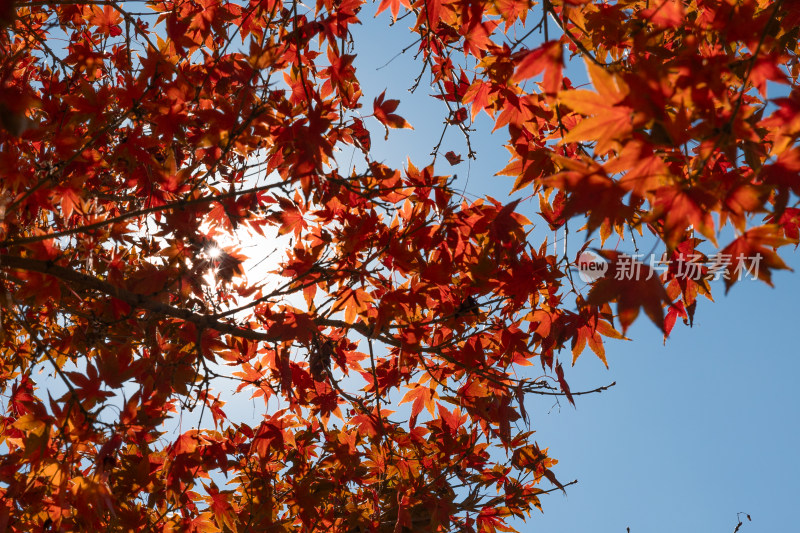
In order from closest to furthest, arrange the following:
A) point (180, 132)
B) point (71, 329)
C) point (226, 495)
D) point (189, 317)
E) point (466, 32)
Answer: point (189, 317) < point (180, 132) < point (466, 32) < point (226, 495) < point (71, 329)

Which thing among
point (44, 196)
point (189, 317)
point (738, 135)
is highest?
point (44, 196)

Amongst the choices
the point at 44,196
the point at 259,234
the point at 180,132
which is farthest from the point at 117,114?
the point at 259,234

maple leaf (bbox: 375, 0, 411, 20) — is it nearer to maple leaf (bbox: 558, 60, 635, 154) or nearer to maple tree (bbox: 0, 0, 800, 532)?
→ maple tree (bbox: 0, 0, 800, 532)

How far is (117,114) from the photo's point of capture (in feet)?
7.33

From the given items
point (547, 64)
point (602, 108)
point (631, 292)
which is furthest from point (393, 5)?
point (631, 292)

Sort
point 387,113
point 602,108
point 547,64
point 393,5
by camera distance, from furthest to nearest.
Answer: point 393,5
point 387,113
point 547,64
point 602,108

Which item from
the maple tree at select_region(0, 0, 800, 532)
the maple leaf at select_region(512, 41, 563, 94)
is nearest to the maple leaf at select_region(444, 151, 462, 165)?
the maple tree at select_region(0, 0, 800, 532)

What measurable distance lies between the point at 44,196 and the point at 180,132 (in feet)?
1.92

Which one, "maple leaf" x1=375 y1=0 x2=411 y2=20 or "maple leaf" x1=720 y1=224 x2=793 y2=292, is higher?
"maple leaf" x1=375 y1=0 x2=411 y2=20

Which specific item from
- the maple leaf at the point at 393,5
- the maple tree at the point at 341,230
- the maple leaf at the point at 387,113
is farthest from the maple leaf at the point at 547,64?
the maple leaf at the point at 393,5

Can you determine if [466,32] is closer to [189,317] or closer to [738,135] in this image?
[738,135]

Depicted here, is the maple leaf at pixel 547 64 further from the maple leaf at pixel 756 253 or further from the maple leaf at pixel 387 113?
the maple leaf at pixel 387 113

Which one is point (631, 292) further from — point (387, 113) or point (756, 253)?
point (387, 113)

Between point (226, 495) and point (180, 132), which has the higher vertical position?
point (180, 132)
